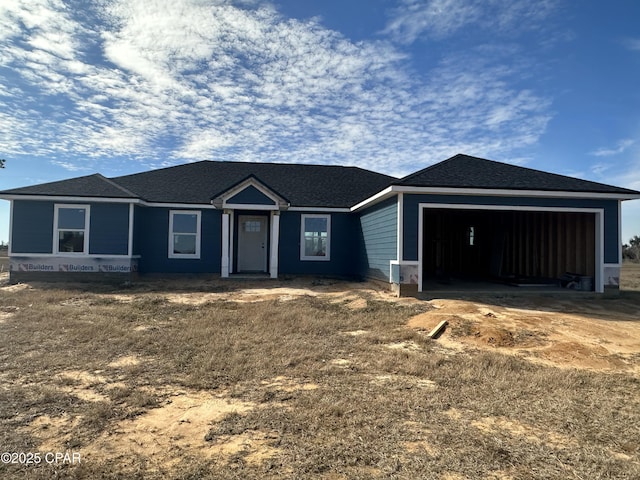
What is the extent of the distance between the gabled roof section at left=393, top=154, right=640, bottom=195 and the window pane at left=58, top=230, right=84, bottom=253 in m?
10.6

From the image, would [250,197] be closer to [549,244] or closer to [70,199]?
[70,199]

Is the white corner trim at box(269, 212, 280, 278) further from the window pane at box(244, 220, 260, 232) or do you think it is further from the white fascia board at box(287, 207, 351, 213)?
the window pane at box(244, 220, 260, 232)

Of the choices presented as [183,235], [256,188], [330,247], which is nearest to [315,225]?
[330,247]

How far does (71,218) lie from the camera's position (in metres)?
14.3

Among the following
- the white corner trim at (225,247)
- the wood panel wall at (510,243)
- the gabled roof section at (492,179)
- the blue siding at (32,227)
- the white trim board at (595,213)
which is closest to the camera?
the gabled roof section at (492,179)

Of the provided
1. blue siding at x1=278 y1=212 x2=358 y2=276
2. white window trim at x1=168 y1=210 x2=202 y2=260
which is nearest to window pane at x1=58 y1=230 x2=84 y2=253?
white window trim at x1=168 y1=210 x2=202 y2=260

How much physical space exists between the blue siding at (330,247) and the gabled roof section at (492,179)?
17.2ft

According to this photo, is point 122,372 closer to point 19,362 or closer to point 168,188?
point 19,362

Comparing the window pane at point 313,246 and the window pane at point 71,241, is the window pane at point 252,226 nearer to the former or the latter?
the window pane at point 313,246

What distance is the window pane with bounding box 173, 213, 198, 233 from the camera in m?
16.0

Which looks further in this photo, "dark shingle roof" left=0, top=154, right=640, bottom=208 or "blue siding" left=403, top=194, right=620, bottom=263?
"dark shingle roof" left=0, top=154, right=640, bottom=208

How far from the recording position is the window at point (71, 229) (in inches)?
562

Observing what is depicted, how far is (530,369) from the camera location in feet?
17.7

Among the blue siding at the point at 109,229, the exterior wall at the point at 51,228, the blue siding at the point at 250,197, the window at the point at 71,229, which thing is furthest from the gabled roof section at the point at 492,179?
the window at the point at 71,229
